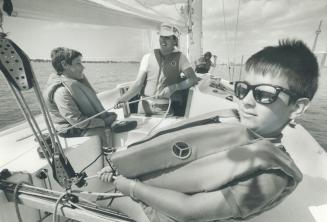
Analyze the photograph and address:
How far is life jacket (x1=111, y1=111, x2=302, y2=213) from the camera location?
839mm

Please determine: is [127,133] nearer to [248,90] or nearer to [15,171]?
[15,171]

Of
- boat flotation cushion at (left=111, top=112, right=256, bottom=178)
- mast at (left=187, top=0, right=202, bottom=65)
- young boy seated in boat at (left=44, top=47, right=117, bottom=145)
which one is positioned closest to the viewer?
boat flotation cushion at (left=111, top=112, right=256, bottom=178)

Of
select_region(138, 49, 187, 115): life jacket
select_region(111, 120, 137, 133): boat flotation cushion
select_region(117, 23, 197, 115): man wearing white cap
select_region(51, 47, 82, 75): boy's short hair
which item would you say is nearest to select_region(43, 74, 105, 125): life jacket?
select_region(51, 47, 82, 75): boy's short hair

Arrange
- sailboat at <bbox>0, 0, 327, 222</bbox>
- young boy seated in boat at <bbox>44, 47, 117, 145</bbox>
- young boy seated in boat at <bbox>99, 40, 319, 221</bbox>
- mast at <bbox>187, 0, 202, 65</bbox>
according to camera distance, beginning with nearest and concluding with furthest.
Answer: young boy seated in boat at <bbox>99, 40, 319, 221</bbox>
sailboat at <bbox>0, 0, 327, 222</bbox>
young boy seated in boat at <bbox>44, 47, 117, 145</bbox>
mast at <bbox>187, 0, 202, 65</bbox>

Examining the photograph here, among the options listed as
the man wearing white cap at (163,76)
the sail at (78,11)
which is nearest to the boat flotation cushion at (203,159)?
the sail at (78,11)

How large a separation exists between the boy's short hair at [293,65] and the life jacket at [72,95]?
1748 millimetres

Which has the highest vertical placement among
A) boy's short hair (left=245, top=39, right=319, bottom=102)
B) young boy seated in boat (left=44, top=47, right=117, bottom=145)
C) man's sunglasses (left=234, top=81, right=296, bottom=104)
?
boy's short hair (left=245, top=39, right=319, bottom=102)

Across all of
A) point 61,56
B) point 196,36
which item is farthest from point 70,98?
point 196,36

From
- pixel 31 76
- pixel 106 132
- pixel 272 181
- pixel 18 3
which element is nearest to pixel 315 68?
pixel 272 181

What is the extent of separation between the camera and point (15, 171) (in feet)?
4.94

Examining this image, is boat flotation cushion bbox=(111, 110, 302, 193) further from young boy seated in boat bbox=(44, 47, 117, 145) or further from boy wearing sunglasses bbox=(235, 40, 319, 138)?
young boy seated in boat bbox=(44, 47, 117, 145)

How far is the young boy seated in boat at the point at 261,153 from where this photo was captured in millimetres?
828

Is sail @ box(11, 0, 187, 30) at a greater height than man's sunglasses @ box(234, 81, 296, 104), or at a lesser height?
greater

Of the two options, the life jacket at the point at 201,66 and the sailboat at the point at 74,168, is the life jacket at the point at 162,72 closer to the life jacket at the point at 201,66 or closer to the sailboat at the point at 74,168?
the sailboat at the point at 74,168
